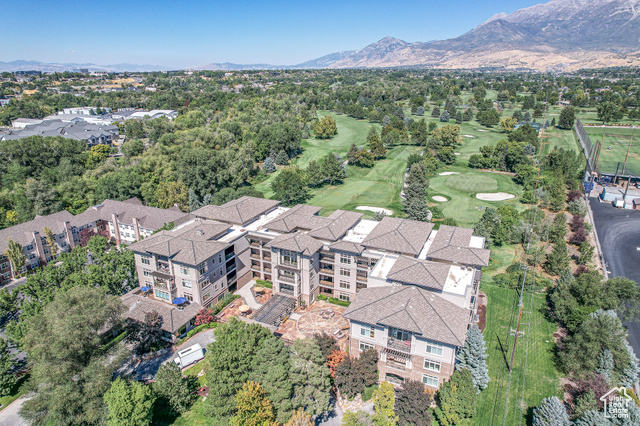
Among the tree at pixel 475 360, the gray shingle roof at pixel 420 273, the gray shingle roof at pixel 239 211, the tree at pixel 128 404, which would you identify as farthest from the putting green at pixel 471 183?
the tree at pixel 128 404

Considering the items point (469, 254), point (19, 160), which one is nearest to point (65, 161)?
point (19, 160)

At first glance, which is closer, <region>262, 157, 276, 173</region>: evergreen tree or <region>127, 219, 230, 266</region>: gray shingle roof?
<region>127, 219, 230, 266</region>: gray shingle roof

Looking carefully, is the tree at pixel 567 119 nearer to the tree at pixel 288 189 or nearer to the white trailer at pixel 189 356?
the tree at pixel 288 189

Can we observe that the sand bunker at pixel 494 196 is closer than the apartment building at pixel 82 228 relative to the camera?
No

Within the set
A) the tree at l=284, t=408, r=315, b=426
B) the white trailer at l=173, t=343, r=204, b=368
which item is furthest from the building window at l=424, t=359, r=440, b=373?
the white trailer at l=173, t=343, r=204, b=368

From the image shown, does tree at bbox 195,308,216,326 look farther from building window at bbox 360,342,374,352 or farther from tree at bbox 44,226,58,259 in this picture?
tree at bbox 44,226,58,259

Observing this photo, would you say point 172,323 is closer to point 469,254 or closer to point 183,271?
point 183,271
